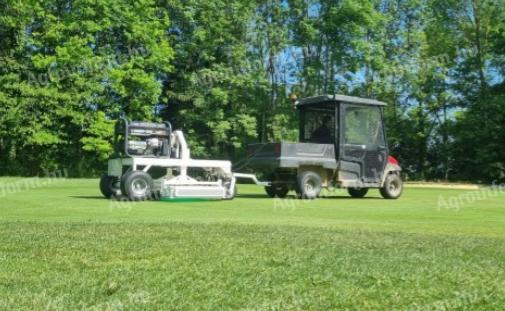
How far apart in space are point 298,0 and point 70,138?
1415 cm

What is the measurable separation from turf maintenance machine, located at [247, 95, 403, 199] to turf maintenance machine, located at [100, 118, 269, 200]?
1247mm

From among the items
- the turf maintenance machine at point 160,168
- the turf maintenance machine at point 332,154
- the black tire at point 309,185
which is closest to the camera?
the turf maintenance machine at point 160,168

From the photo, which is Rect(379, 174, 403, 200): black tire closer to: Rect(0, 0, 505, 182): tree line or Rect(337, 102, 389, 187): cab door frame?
Rect(337, 102, 389, 187): cab door frame

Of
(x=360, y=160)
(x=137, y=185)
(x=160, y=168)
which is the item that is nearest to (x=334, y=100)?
(x=360, y=160)

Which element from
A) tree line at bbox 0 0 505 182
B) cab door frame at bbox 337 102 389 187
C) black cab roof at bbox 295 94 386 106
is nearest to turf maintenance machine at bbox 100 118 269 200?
cab door frame at bbox 337 102 389 187

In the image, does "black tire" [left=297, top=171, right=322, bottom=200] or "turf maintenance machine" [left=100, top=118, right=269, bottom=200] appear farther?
"black tire" [left=297, top=171, right=322, bottom=200]

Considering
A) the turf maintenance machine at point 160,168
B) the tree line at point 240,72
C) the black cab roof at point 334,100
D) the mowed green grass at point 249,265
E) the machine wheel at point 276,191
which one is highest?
the tree line at point 240,72

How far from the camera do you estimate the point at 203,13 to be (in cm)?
3472

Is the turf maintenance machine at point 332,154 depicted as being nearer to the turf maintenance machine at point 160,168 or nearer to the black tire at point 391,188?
the black tire at point 391,188

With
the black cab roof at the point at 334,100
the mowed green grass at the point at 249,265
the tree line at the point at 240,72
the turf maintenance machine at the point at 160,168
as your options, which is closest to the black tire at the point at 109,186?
the turf maintenance machine at the point at 160,168

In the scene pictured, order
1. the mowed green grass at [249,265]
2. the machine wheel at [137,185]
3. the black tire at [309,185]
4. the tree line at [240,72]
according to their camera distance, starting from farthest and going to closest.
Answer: the tree line at [240,72]
the black tire at [309,185]
the machine wheel at [137,185]
the mowed green grass at [249,265]

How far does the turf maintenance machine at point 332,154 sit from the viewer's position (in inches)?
622

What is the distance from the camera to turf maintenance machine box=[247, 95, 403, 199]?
15.8m

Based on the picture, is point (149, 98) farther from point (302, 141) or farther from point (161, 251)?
point (161, 251)
